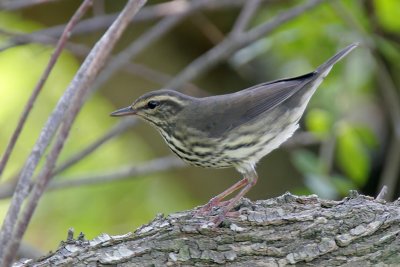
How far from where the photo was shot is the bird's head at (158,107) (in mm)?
4922

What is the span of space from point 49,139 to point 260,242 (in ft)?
4.50

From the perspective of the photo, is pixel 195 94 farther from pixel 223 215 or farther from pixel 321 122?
pixel 223 215

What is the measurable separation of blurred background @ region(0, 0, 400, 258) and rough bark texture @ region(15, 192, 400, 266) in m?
2.08

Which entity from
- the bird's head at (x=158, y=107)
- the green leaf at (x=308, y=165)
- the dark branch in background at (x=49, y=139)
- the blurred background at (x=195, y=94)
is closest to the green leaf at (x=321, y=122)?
the blurred background at (x=195, y=94)

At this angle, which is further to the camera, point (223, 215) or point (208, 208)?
point (208, 208)

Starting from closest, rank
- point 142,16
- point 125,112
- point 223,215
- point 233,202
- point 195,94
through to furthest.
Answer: point 223,215, point 233,202, point 125,112, point 142,16, point 195,94

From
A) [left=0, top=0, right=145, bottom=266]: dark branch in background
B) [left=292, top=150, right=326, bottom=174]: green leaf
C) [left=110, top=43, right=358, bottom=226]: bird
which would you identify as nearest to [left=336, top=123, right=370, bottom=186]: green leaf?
[left=292, top=150, right=326, bottom=174]: green leaf

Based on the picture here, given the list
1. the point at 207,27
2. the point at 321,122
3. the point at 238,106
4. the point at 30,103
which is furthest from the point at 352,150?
the point at 30,103

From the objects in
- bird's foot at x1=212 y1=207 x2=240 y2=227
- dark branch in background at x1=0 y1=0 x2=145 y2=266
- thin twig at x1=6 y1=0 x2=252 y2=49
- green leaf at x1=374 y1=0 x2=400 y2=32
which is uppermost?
thin twig at x1=6 y1=0 x2=252 y2=49

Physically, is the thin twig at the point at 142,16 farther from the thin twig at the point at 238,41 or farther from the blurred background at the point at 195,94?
the thin twig at the point at 238,41

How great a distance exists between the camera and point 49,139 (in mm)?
2666

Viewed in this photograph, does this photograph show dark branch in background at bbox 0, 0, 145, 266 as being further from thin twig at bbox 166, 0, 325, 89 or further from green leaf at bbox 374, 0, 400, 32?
green leaf at bbox 374, 0, 400, 32

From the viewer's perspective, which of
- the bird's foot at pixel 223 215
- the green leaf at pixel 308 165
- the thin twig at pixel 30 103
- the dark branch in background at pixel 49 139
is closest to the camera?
the dark branch in background at pixel 49 139

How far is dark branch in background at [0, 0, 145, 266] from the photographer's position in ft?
7.55
